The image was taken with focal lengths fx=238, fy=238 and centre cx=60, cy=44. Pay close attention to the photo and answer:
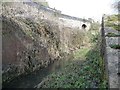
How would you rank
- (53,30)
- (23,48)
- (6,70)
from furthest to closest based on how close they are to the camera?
(53,30) → (23,48) → (6,70)

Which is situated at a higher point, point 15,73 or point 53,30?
point 53,30

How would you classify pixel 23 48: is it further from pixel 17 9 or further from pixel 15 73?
pixel 17 9

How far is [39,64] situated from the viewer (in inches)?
558

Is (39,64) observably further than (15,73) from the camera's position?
Yes

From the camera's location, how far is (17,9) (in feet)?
51.7

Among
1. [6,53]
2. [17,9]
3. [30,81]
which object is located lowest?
[30,81]

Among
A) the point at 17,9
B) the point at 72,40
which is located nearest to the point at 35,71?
the point at 17,9

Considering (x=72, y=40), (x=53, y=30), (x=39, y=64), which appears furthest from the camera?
(x=72, y=40)

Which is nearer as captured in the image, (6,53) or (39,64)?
(6,53)

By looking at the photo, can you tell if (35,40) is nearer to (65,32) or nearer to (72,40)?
(65,32)

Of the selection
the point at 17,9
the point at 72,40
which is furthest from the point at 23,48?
the point at 72,40

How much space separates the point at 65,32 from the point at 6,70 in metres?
10.9

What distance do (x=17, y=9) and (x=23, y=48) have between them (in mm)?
3901

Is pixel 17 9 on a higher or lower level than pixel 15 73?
higher
